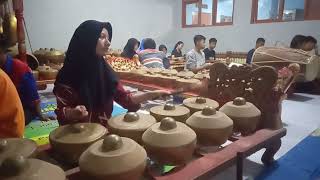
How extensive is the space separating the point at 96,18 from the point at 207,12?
3.54m

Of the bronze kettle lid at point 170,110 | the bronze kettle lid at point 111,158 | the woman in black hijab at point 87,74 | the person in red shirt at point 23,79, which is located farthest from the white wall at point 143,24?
the bronze kettle lid at point 111,158

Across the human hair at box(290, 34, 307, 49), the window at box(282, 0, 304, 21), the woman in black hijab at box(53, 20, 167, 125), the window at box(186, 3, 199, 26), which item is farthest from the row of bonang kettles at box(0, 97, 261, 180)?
the window at box(186, 3, 199, 26)

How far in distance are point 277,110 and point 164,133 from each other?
0.93 metres

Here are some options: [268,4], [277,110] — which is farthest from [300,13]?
[277,110]

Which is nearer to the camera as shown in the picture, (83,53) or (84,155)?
(84,155)

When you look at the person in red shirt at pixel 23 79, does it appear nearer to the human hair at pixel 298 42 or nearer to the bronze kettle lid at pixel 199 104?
the bronze kettle lid at pixel 199 104

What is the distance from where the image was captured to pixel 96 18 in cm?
776

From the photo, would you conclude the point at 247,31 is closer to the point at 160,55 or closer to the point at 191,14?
the point at 191,14

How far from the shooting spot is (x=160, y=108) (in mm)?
1487

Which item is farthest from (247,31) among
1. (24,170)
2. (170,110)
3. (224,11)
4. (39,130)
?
(24,170)

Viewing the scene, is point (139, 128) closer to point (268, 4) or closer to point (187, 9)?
point (268, 4)

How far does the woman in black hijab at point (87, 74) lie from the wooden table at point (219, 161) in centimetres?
40

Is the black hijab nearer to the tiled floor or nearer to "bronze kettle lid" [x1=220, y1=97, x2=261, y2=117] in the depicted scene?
"bronze kettle lid" [x1=220, y1=97, x2=261, y2=117]

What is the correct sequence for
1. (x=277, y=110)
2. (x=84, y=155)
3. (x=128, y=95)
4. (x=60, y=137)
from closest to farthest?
1. (x=84, y=155)
2. (x=60, y=137)
3. (x=277, y=110)
4. (x=128, y=95)
